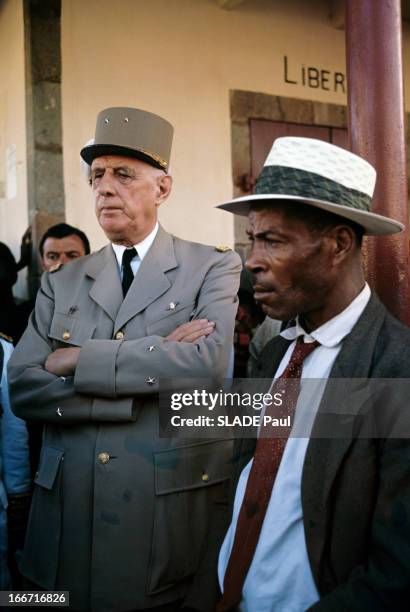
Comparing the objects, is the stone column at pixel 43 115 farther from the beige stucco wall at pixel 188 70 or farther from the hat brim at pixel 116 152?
the hat brim at pixel 116 152

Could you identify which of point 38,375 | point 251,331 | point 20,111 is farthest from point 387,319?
point 20,111

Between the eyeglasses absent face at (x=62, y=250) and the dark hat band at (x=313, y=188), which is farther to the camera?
the eyeglasses absent face at (x=62, y=250)

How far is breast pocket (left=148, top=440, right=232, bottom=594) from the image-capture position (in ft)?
7.25

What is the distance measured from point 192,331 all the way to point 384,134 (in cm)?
111

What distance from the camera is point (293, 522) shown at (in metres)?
1.56

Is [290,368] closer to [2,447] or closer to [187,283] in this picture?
[187,283]

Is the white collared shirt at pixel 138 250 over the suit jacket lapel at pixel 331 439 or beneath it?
over

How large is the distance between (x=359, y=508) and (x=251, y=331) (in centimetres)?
224

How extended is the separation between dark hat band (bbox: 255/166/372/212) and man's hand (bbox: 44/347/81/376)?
1.06 m

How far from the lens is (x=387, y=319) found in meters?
1.64

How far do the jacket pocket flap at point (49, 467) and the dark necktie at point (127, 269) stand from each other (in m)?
0.69

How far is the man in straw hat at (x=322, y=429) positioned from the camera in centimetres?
142

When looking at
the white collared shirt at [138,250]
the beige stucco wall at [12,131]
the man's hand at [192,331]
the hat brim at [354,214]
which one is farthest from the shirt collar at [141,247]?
the beige stucco wall at [12,131]

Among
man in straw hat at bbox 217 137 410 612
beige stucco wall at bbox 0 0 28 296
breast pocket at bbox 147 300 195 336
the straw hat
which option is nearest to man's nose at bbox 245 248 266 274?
man in straw hat at bbox 217 137 410 612
